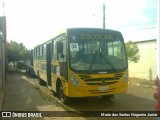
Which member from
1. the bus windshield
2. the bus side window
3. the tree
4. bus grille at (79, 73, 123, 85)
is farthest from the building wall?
the bus side window

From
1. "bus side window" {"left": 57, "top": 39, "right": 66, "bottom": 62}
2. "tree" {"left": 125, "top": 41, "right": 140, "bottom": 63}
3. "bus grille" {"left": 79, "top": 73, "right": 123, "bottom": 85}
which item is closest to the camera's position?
"bus grille" {"left": 79, "top": 73, "right": 123, "bottom": 85}

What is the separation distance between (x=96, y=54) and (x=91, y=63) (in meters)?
0.42

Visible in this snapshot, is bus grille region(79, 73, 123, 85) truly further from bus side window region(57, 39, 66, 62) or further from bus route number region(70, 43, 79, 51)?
bus side window region(57, 39, 66, 62)

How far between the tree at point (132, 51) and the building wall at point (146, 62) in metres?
0.65

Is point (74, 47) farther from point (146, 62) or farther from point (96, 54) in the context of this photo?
point (146, 62)

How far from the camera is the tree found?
69.7 feet

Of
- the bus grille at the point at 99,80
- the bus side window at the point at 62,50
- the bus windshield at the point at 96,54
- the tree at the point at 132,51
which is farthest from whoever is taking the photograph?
the tree at the point at 132,51

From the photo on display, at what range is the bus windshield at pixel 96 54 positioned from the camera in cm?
931

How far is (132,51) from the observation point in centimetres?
2128

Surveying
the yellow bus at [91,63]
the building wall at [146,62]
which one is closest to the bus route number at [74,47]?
the yellow bus at [91,63]

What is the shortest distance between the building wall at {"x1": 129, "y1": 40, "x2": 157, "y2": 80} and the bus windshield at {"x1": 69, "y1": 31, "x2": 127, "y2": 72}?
11.0 metres

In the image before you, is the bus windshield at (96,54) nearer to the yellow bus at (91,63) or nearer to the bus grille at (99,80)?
the yellow bus at (91,63)

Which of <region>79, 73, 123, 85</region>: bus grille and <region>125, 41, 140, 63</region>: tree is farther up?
<region>125, 41, 140, 63</region>: tree

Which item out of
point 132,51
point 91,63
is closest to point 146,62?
point 132,51
